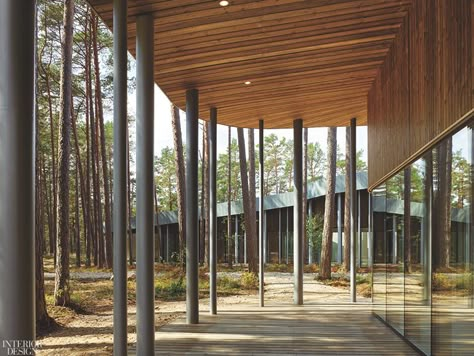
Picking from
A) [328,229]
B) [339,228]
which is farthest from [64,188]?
[339,228]

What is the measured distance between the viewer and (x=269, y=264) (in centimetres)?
2058

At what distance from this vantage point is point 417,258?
19.8 feet

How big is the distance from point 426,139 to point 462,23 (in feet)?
4.97

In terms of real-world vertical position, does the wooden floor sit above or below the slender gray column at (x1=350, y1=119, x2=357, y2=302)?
below

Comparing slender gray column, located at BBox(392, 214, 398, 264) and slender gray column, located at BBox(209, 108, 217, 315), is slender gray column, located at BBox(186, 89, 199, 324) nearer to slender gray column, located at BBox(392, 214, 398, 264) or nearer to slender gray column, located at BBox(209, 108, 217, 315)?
slender gray column, located at BBox(209, 108, 217, 315)

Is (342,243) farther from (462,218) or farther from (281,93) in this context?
(462,218)

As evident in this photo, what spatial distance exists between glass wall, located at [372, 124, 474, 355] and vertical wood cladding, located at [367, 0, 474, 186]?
0.26 metres

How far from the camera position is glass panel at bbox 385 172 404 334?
692cm

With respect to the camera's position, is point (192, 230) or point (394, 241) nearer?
point (394, 241)

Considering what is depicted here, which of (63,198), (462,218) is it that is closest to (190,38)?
(462,218)

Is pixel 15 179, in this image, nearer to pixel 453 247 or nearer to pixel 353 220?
pixel 453 247

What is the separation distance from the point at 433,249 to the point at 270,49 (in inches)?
129

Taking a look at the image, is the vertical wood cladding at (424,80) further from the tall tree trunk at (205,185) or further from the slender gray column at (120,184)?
the tall tree trunk at (205,185)

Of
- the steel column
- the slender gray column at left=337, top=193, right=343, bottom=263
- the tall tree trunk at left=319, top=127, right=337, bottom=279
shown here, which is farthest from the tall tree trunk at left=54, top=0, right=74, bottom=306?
the slender gray column at left=337, top=193, right=343, bottom=263
